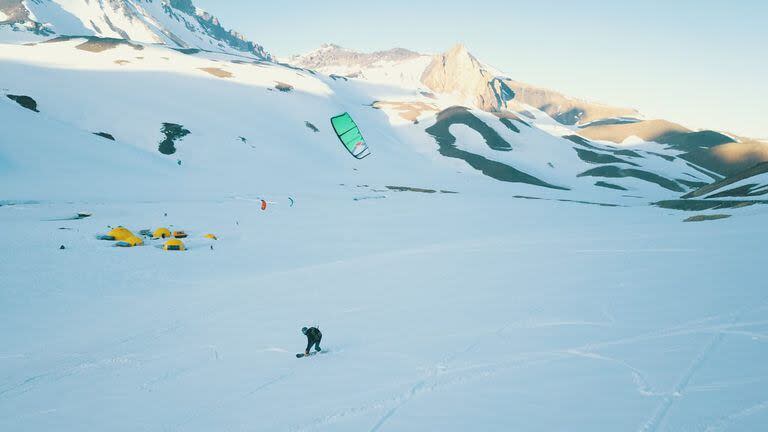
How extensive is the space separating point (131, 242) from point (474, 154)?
8497 cm

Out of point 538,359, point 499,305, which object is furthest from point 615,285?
point 538,359

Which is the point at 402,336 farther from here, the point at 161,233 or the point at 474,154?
the point at 474,154

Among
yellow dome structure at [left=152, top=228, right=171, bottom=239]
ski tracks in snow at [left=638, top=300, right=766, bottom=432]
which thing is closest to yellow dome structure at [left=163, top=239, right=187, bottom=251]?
yellow dome structure at [left=152, top=228, right=171, bottom=239]

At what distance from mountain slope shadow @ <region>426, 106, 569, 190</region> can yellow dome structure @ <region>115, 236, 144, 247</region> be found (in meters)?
69.9

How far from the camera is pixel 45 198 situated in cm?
3594

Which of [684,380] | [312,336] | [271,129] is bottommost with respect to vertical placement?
[271,129]

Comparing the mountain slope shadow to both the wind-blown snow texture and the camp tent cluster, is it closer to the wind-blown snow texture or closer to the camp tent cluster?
the wind-blown snow texture

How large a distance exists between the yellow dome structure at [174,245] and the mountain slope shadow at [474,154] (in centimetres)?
6873

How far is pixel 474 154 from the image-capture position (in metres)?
101

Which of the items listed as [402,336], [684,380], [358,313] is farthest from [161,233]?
[684,380]

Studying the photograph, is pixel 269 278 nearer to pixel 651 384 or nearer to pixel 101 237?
pixel 101 237

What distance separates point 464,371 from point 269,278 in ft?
45.5

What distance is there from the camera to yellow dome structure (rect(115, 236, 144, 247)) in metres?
26.3

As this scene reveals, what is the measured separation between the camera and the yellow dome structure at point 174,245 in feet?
86.8
